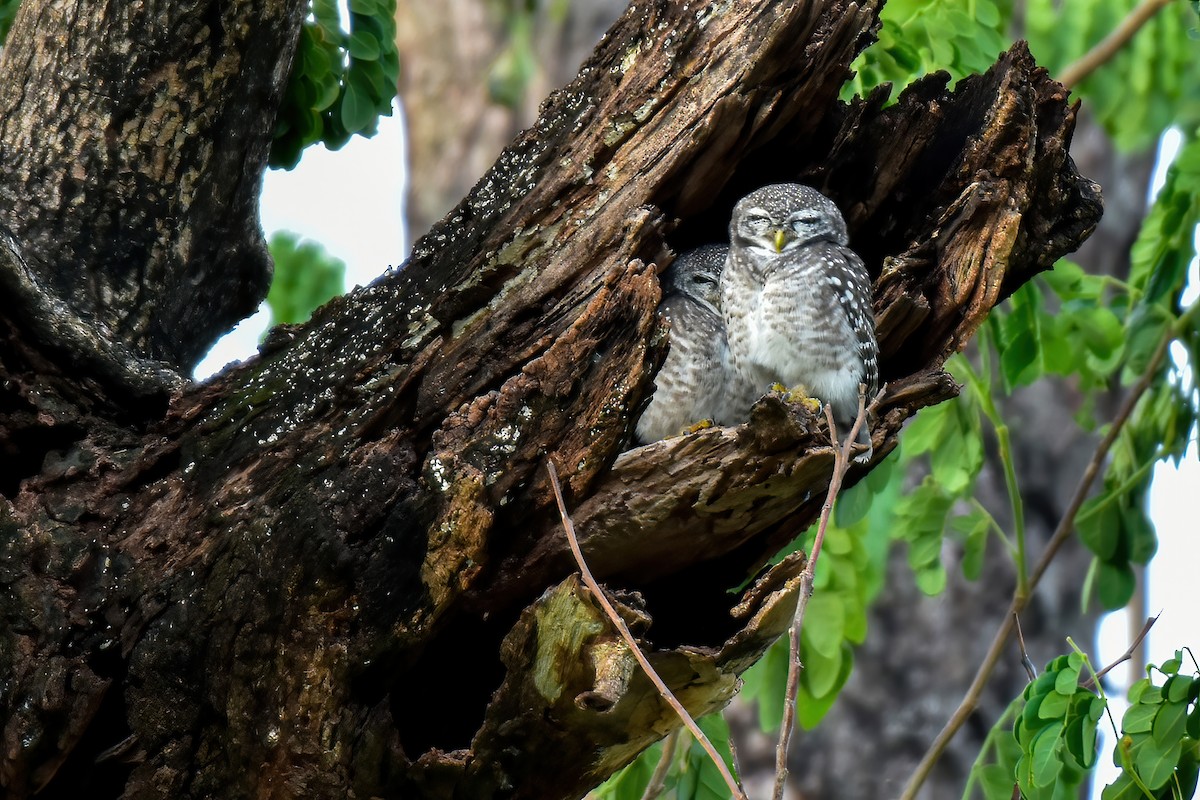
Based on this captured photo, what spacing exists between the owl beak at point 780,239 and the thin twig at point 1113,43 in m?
2.83

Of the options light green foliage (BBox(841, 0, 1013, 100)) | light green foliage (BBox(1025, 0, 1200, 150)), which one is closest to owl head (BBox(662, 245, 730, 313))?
light green foliage (BBox(841, 0, 1013, 100))

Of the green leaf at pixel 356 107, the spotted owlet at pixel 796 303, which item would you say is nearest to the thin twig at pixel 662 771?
the spotted owlet at pixel 796 303

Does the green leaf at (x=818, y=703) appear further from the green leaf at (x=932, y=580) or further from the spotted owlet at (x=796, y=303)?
→ the spotted owlet at (x=796, y=303)

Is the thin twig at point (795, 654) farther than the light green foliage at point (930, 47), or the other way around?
the light green foliage at point (930, 47)

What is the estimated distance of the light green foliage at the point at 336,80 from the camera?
159 inches

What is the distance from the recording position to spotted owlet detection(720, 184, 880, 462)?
144 inches

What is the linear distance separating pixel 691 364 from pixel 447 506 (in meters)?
1.23

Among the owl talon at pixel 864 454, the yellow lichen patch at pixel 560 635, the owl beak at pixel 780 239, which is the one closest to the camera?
the yellow lichen patch at pixel 560 635

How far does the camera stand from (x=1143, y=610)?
8.33m

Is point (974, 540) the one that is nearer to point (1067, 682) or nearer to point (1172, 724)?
point (1067, 682)

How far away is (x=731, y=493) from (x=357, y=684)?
0.84 m

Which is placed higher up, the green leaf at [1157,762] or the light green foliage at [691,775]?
the light green foliage at [691,775]

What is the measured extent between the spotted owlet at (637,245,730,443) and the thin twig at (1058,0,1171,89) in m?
2.74

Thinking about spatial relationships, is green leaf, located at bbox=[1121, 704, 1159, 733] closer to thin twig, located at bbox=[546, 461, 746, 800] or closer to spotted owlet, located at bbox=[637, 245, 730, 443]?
thin twig, located at bbox=[546, 461, 746, 800]
